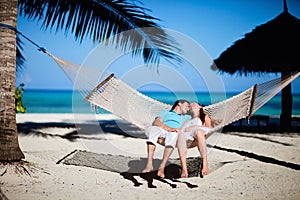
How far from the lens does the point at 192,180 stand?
2.18 meters

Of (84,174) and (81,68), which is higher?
(81,68)

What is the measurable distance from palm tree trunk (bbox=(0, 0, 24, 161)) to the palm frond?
48cm

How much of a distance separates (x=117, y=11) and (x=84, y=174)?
5.18 ft

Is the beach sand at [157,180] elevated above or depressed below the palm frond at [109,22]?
below

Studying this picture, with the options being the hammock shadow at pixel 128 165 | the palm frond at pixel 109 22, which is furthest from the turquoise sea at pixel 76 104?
the hammock shadow at pixel 128 165

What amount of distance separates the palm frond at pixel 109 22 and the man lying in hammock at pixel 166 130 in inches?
26.1

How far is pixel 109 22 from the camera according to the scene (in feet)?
10.1

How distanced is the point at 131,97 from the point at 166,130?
1.74 feet

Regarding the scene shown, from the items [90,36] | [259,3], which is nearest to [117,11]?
[90,36]

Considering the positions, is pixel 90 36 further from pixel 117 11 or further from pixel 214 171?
pixel 214 171

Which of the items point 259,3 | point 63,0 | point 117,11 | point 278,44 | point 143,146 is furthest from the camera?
point 259,3

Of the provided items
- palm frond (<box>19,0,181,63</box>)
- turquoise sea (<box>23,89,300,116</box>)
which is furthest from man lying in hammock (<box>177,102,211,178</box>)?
turquoise sea (<box>23,89,300,116</box>)

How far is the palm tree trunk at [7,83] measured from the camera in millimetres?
2346

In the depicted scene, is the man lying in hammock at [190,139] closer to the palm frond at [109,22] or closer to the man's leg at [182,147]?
the man's leg at [182,147]
